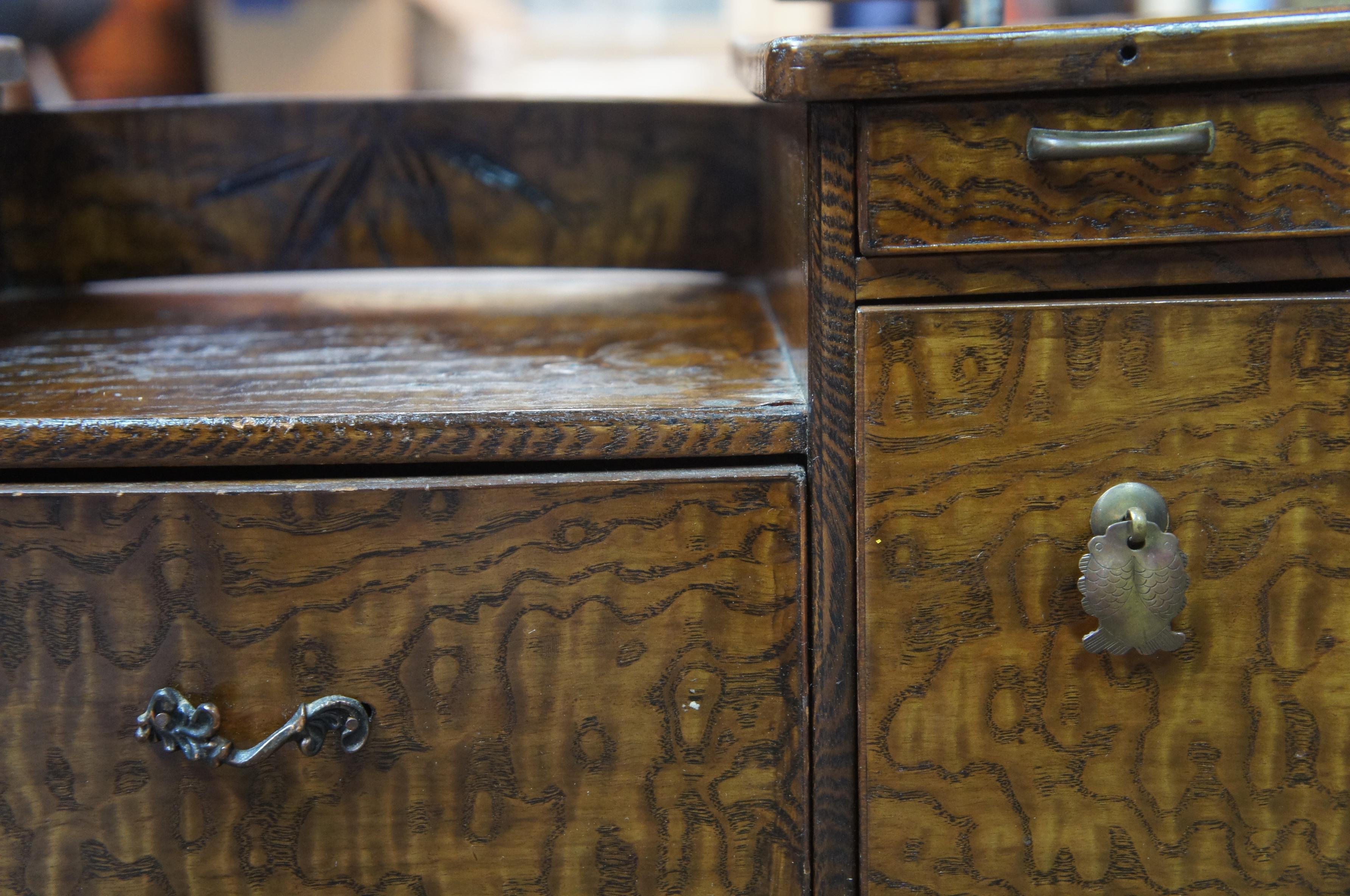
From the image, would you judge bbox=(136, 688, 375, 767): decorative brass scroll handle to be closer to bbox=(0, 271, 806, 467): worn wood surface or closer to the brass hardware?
bbox=(0, 271, 806, 467): worn wood surface

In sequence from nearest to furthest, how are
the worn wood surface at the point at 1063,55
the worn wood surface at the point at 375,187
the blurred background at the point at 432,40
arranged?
1. the worn wood surface at the point at 1063,55
2. the worn wood surface at the point at 375,187
3. the blurred background at the point at 432,40

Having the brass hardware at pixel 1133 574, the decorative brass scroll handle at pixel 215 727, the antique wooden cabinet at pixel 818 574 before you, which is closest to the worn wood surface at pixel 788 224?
the antique wooden cabinet at pixel 818 574

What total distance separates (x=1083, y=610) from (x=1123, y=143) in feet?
0.70

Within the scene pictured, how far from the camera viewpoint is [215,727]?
20.1 inches

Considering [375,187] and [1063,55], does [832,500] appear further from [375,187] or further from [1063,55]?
[375,187]

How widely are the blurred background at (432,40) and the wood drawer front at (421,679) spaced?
0.43m

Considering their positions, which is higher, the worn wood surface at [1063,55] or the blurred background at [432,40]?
the blurred background at [432,40]

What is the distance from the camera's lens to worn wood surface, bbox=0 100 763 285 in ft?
2.62

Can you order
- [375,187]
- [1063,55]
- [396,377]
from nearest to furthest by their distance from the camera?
[1063,55]
[396,377]
[375,187]

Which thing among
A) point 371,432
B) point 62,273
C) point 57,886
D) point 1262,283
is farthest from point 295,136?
point 1262,283

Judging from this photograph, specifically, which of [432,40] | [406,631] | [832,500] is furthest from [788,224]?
[432,40]

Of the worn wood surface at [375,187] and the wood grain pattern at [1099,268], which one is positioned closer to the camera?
the wood grain pattern at [1099,268]

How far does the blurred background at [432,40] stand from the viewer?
946 millimetres

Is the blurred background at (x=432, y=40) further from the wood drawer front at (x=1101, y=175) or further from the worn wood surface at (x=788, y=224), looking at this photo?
the wood drawer front at (x=1101, y=175)
